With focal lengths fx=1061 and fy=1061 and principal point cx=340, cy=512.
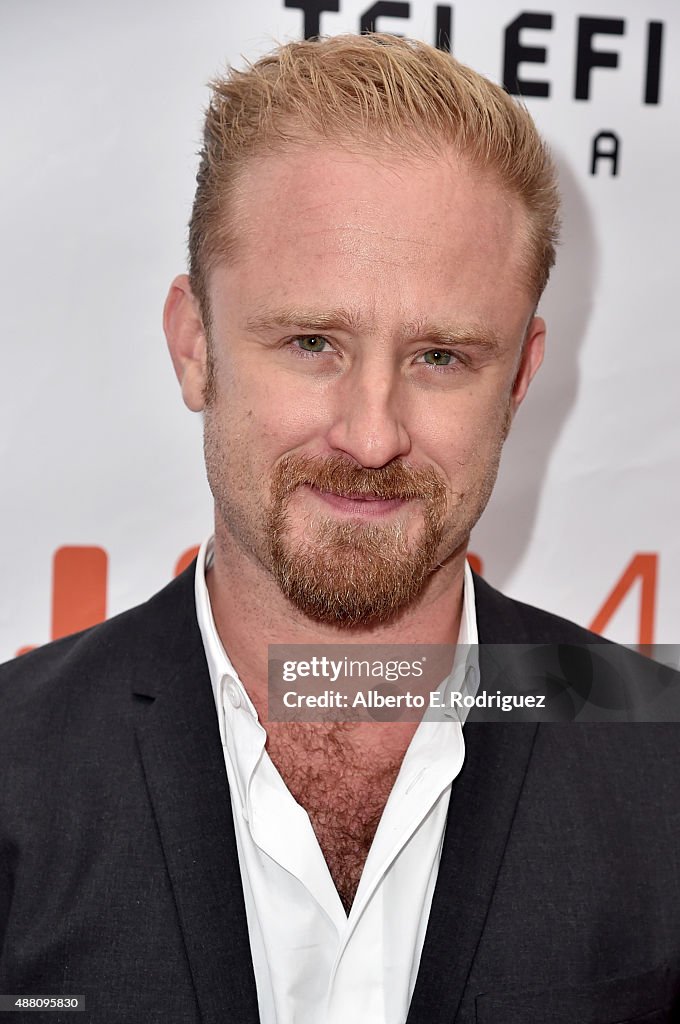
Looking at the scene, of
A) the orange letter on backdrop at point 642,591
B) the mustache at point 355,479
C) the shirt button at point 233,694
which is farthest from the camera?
the orange letter on backdrop at point 642,591

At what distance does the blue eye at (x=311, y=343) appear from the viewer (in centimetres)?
180

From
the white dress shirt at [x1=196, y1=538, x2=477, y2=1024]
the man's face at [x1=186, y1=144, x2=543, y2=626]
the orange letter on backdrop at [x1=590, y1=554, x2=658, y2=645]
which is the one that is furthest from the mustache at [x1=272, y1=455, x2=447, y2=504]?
the orange letter on backdrop at [x1=590, y1=554, x2=658, y2=645]

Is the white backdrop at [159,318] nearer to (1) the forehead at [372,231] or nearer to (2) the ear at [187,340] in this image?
(2) the ear at [187,340]

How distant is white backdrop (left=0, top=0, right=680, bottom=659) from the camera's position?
2.55 meters

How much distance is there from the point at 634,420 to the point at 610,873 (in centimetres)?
138

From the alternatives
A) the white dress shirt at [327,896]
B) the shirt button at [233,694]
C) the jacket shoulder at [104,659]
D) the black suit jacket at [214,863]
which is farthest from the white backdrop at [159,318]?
the white dress shirt at [327,896]

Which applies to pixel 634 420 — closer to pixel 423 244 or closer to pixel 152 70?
pixel 423 244

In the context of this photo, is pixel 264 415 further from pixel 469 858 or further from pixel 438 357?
Result: pixel 469 858

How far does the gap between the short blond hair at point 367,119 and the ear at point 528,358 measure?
0.10 metres

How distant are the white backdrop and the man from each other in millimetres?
615

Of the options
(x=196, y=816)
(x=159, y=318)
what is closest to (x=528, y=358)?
(x=159, y=318)

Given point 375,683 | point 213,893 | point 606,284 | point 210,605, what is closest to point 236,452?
point 210,605

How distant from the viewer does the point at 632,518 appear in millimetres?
2902

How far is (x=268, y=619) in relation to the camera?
204 centimetres
